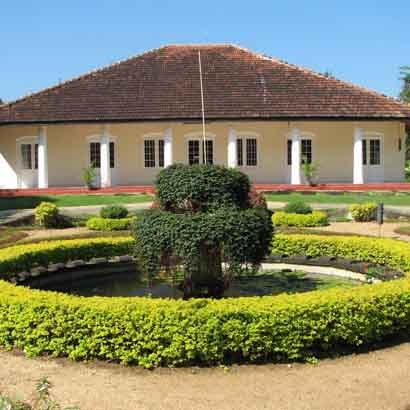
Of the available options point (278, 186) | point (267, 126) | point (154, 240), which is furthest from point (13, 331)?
point (267, 126)

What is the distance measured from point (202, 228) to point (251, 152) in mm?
23265

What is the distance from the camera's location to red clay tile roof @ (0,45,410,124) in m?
29.1

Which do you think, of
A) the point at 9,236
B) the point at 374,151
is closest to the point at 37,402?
the point at 9,236

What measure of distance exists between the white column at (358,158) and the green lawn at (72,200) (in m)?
9.86

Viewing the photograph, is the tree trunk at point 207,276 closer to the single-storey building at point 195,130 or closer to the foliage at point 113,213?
the foliage at point 113,213

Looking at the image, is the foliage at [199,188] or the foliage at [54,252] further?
the foliage at [54,252]

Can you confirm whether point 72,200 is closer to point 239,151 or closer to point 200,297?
point 239,151

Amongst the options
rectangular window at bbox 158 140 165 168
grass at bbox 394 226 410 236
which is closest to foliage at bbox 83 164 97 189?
rectangular window at bbox 158 140 165 168

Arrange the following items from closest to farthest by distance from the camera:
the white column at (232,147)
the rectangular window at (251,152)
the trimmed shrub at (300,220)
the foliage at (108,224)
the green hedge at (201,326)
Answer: the green hedge at (201,326) → the foliage at (108,224) → the trimmed shrub at (300,220) → the white column at (232,147) → the rectangular window at (251,152)

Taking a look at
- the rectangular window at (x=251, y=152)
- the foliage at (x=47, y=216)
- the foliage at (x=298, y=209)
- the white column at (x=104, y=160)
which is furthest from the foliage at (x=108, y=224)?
the rectangular window at (x=251, y=152)

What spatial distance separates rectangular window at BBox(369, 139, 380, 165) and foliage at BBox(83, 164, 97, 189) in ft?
43.7

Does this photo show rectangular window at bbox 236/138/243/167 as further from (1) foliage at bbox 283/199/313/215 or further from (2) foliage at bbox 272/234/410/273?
(2) foliage at bbox 272/234/410/273

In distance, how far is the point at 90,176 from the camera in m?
28.9

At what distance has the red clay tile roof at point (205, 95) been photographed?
29078 millimetres
